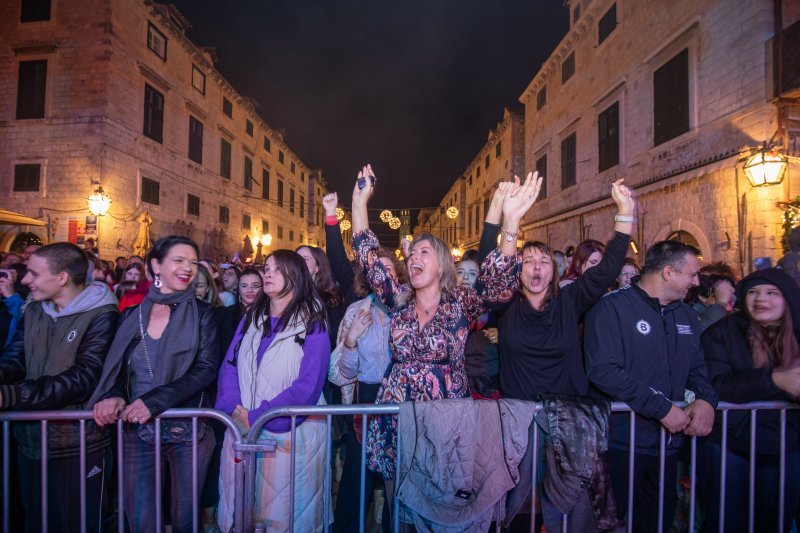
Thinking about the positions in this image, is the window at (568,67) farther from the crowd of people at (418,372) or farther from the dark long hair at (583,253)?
the crowd of people at (418,372)

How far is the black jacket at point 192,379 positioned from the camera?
2371 millimetres

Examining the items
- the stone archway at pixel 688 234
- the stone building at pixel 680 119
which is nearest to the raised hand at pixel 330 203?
the stone building at pixel 680 119

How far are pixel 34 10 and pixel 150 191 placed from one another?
22.9 ft

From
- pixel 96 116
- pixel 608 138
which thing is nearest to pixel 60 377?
pixel 608 138

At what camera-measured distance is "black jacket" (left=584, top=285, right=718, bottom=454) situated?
8.59ft

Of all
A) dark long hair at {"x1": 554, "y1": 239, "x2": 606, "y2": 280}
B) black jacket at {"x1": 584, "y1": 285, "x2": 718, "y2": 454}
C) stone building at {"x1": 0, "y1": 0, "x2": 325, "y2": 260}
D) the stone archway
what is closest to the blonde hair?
black jacket at {"x1": 584, "y1": 285, "x2": 718, "y2": 454}

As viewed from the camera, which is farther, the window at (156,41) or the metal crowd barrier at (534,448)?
the window at (156,41)

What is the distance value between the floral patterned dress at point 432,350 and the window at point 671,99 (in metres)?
10.2

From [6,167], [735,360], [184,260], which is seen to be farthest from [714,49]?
[6,167]

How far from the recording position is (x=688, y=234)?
9.70 m

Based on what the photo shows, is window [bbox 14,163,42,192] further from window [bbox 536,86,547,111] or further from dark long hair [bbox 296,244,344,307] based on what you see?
window [bbox 536,86,547,111]

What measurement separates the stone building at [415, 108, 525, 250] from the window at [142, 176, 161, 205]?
1592cm

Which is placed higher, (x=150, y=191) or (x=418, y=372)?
(x=150, y=191)

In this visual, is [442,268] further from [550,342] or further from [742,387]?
[742,387]
